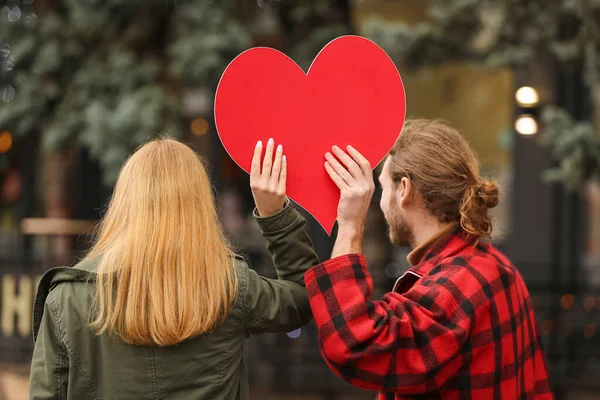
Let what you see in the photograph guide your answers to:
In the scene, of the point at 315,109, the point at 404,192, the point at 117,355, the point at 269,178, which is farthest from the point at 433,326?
the point at 117,355

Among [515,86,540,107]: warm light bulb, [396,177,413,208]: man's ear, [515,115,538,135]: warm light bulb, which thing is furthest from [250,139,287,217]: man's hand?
[515,115,538,135]: warm light bulb

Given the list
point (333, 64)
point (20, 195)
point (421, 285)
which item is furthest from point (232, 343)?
point (20, 195)

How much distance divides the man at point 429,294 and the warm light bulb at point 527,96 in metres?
4.00

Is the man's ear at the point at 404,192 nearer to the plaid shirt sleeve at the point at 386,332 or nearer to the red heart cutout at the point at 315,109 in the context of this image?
the red heart cutout at the point at 315,109

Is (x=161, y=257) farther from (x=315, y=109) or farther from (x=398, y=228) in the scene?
A: (x=398, y=228)

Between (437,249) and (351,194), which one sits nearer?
(351,194)

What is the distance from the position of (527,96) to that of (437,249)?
13.7 ft

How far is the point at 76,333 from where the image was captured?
191 cm

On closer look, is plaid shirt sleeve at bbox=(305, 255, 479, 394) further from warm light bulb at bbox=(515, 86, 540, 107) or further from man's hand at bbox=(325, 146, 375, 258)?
warm light bulb at bbox=(515, 86, 540, 107)

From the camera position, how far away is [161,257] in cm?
189

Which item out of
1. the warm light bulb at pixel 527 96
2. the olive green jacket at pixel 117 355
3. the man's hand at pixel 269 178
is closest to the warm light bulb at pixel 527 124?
the warm light bulb at pixel 527 96

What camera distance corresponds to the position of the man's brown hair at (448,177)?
2.14 meters

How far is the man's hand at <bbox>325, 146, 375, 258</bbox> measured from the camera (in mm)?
2043

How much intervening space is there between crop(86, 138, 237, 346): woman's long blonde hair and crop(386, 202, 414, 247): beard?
1.85ft
